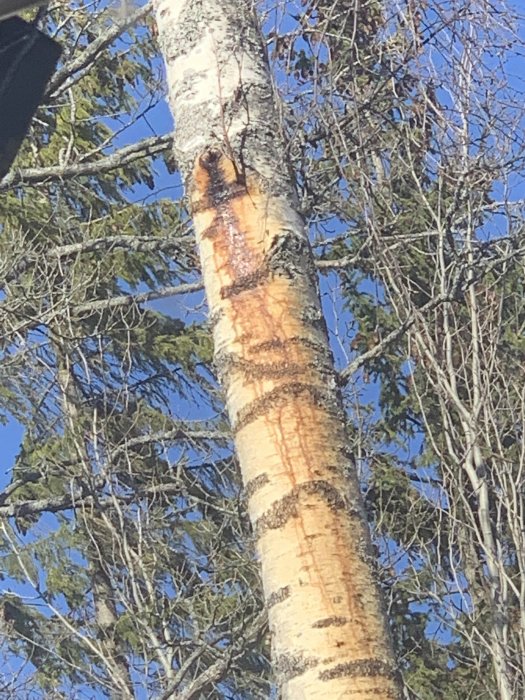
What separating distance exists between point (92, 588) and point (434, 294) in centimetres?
471

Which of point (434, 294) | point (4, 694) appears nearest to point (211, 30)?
point (434, 294)

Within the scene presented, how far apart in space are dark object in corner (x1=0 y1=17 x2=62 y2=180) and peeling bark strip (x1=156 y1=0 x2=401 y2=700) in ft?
1.19

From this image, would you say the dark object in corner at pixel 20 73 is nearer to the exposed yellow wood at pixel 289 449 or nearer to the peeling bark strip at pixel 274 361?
the peeling bark strip at pixel 274 361

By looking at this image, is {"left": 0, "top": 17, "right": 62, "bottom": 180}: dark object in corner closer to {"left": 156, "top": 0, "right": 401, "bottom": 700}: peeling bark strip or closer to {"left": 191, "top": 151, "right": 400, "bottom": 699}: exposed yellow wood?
{"left": 156, "top": 0, "right": 401, "bottom": 700}: peeling bark strip

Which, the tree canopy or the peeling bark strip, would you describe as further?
the tree canopy

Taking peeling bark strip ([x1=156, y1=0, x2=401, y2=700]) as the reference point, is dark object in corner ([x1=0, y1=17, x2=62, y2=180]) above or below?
above

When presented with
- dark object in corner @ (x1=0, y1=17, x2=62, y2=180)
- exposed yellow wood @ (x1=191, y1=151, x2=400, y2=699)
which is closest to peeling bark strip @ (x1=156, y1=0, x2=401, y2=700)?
exposed yellow wood @ (x1=191, y1=151, x2=400, y2=699)

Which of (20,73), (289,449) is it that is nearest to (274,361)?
(289,449)

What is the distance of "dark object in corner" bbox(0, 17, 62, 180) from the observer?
270cm

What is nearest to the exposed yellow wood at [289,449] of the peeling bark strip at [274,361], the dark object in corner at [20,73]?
the peeling bark strip at [274,361]

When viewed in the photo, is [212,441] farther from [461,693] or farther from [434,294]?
[461,693]

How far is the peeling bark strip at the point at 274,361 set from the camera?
71.6 inches

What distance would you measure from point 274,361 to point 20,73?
1210 mm

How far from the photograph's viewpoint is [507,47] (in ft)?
11.1
